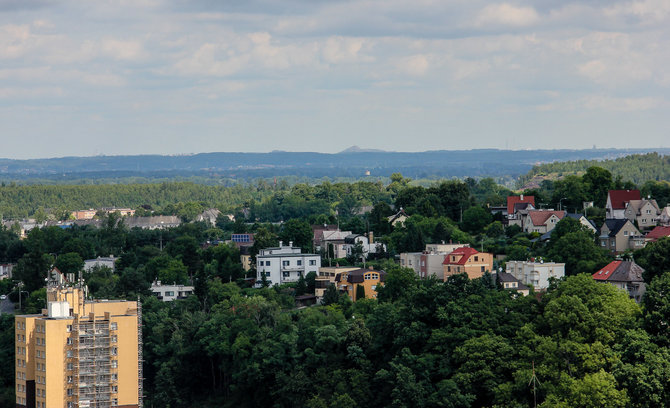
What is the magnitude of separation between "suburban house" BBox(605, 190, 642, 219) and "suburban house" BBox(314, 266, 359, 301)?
70.5ft

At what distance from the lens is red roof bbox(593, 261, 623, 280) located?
202 feet

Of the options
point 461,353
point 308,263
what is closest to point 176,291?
point 308,263

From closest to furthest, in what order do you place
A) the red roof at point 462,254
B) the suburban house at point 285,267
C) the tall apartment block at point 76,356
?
the tall apartment block at point 76,356, the red roof at point 462,254, the suburban house at point 285,267

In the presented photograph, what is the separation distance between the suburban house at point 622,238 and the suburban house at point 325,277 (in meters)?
17.2

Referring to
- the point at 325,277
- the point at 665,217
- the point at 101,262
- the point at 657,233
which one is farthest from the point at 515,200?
the point at 101,262

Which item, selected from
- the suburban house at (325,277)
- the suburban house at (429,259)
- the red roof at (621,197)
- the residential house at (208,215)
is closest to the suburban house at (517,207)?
the red roof at (621,197)

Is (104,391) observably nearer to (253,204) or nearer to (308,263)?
(308,263)

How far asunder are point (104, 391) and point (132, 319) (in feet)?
12.3

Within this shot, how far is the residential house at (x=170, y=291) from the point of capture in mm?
74500

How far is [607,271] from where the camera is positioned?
6206 centimetres

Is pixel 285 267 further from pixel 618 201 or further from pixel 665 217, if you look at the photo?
pixel 665 217

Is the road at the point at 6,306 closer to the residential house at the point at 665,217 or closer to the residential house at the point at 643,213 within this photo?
the residential house at the point at 643,213

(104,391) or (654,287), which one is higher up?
(654,287)

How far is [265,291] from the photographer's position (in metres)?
68.2
